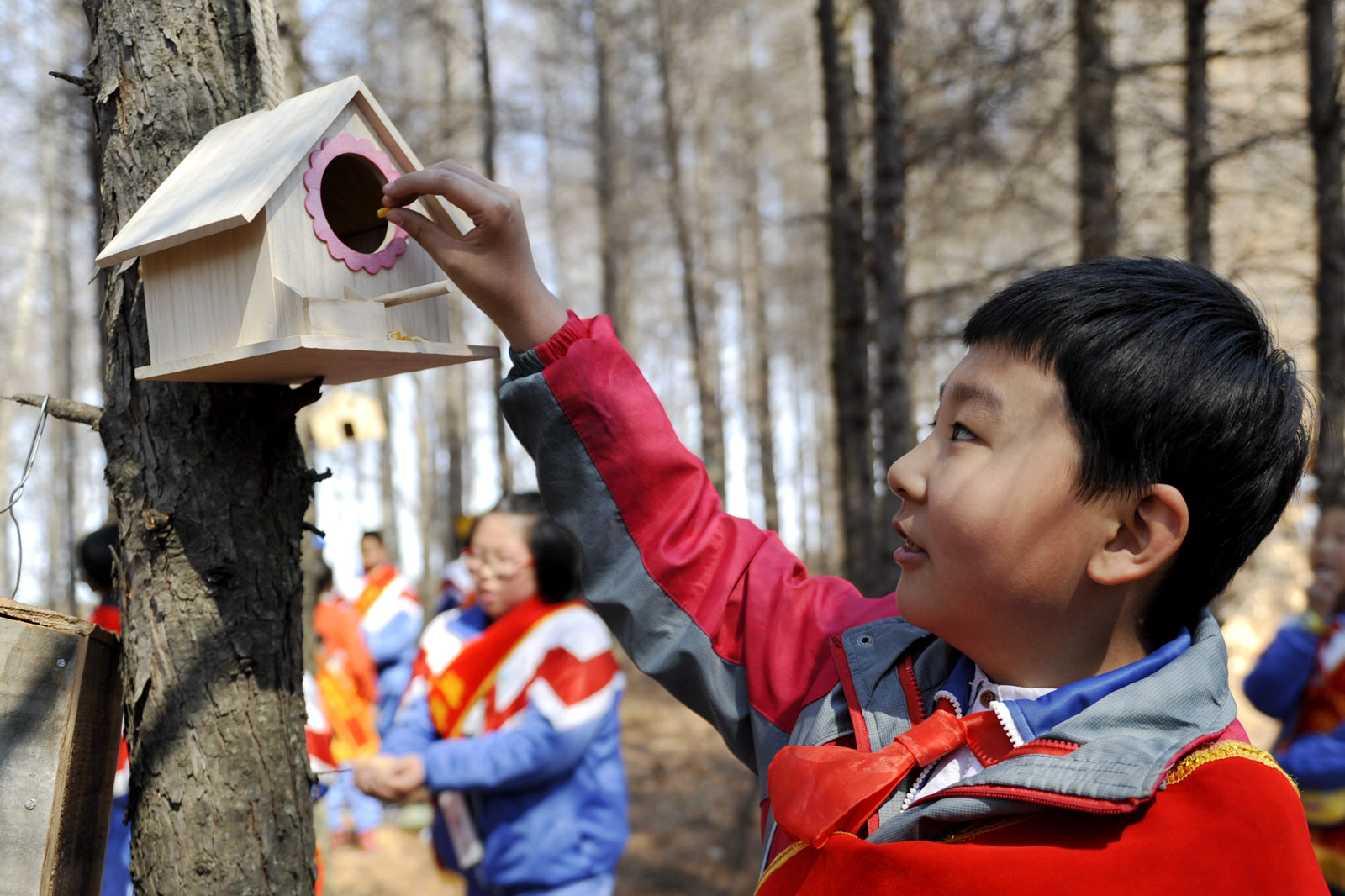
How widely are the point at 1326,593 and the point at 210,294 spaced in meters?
3.87

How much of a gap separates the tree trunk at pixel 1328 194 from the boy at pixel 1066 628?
6.00 metres

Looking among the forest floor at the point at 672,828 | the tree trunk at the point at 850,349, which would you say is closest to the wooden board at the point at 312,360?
the forest floor at the point at 672,828

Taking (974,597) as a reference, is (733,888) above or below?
below

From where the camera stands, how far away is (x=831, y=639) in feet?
4.82

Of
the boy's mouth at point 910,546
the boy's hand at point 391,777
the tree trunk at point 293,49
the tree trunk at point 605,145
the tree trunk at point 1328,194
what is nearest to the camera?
the boy's mouth at point 910,546

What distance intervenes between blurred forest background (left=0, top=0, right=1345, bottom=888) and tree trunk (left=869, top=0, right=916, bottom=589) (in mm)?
17

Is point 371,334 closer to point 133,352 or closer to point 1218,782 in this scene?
point 133,352

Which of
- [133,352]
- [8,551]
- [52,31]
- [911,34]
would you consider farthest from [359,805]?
[8,551]

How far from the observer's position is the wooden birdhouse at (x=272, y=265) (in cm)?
149

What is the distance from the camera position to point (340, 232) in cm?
197

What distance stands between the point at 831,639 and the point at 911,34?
711cm

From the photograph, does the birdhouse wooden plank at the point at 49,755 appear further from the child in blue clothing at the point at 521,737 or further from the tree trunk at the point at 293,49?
Result: the tree trunk at the point at 293,49

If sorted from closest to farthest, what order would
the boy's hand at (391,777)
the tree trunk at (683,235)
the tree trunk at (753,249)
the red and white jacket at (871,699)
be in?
the red and white jacket at (871,699) < the boy's hand at (391,777) < the tree trunk at (683,235) < the tree trunk at (753,249)

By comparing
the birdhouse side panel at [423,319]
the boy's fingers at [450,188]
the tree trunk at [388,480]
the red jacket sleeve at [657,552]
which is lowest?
the tree trunk at [388,480]
